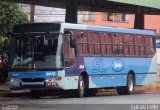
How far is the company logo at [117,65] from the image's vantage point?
2602 cm

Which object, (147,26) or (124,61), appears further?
(147,26)

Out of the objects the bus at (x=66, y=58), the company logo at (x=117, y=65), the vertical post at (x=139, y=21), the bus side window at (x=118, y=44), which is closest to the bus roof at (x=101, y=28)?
the bus at (x=66, y=58)

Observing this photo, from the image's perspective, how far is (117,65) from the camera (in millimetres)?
26250

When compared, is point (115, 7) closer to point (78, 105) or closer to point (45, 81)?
point (45, 81)

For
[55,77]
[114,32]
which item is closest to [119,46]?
[114,32]

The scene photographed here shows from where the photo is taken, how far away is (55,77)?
22250mm

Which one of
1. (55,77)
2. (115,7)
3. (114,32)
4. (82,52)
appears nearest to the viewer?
(55,77)

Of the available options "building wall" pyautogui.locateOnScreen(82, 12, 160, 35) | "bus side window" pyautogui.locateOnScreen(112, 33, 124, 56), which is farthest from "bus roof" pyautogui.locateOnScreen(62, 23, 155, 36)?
"building wall" pyautogui.locateOnScreen(82, 12, 160, 35)

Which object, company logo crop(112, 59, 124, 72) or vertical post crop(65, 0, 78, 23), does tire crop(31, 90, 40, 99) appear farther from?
vertical post crop(65, 0, 78, 23)

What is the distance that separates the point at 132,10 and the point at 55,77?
15.3 meters

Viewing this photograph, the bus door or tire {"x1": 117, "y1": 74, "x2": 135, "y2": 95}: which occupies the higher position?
the bus door

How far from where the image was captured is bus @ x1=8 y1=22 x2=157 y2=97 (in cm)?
2231

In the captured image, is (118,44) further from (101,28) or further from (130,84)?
(130,84)

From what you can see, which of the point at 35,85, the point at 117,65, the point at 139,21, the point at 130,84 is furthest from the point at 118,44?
the point at 139,21
